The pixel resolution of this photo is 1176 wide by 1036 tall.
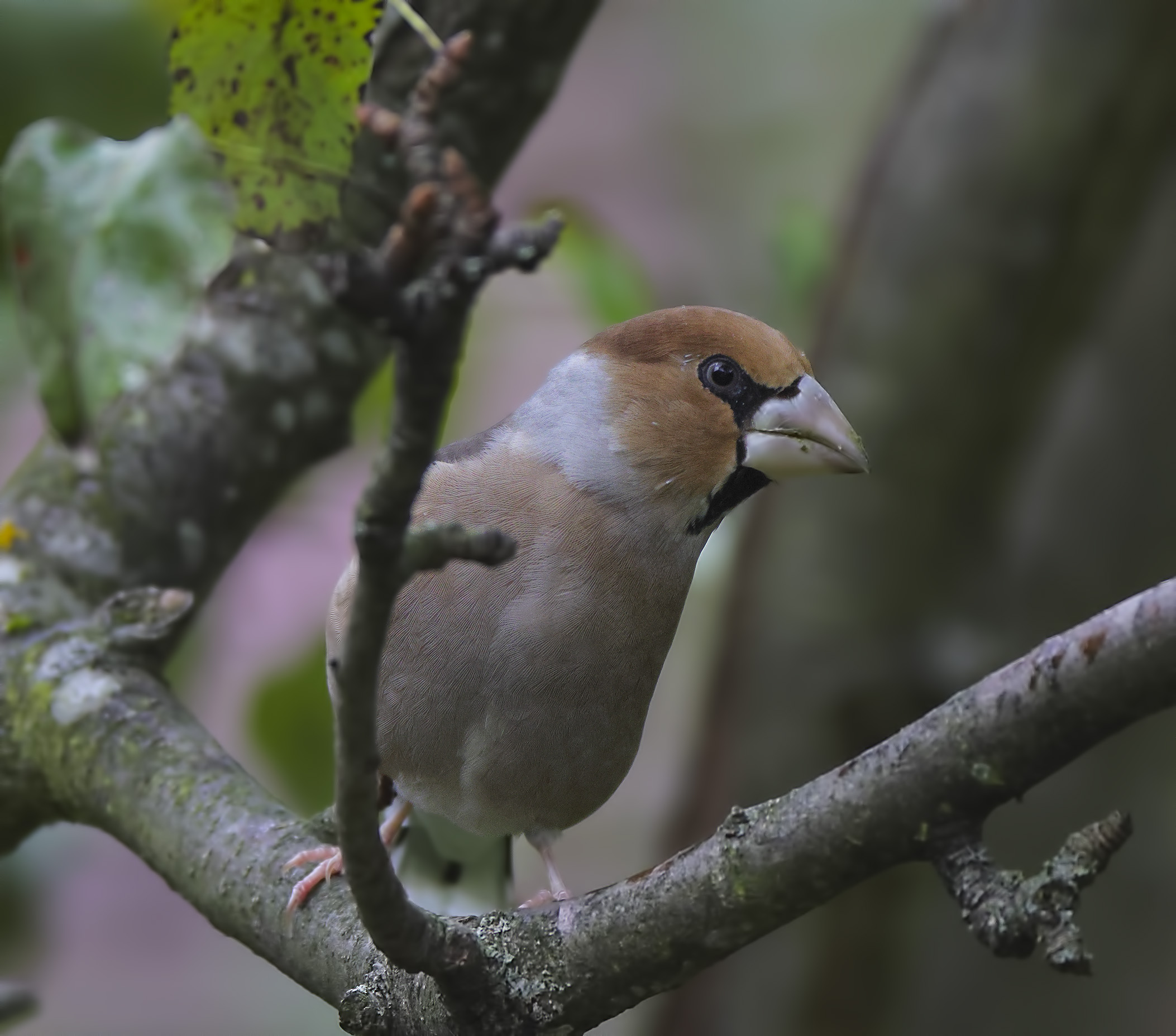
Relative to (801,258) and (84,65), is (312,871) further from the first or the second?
(801,258)

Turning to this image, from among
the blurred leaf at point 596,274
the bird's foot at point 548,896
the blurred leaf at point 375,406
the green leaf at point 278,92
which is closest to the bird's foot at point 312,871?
the bird's foot at point 548,896

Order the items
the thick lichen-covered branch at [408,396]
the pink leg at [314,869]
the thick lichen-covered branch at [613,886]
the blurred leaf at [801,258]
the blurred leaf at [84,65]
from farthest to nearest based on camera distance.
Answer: the blurred leaf at [801,258]
the blurred leaf at [84,65]
the pink leg at [314,869]
the thick lichen-covered branch at [613,886]
the thick lichen-covered branch at [408,396]

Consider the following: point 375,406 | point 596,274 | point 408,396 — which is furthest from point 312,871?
point 596,274

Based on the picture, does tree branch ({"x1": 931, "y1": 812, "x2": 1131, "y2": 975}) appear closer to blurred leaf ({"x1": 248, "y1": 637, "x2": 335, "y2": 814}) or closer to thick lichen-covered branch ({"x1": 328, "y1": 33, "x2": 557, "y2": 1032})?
thick lichen-covered branch ({"x1": 328, "y1": 33, "x2": 557, "y2": 1032})

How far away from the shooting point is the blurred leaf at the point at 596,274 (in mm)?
3131

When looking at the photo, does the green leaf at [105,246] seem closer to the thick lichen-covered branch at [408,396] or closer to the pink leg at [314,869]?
the thick lichen-covered branch at [408,396]

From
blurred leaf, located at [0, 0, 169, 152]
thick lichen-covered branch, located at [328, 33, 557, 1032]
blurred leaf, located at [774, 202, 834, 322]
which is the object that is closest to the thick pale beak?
thick lichen-covered branch, located at [328, 33, 557, 1032]

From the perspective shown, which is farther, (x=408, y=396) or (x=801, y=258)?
(x=801, y=258)

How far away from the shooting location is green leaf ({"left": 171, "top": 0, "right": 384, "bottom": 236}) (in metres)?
1.56

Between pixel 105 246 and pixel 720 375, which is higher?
pixel 105 246

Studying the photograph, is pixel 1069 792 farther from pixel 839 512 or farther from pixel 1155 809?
pixel 839 512

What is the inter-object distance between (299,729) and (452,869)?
48 centimetres

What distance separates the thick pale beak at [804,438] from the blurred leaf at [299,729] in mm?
1215

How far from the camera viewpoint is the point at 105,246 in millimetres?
1620
